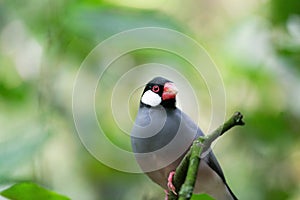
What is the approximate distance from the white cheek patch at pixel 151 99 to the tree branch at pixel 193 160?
0.79 feet

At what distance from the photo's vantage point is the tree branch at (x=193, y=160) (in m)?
0.56

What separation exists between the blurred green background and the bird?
234 millimetres

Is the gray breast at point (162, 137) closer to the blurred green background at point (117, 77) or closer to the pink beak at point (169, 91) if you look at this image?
the pink beak at point (169, 91)

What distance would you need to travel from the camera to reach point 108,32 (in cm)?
109

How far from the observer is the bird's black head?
839 mm

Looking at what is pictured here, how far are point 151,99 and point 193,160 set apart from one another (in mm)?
311

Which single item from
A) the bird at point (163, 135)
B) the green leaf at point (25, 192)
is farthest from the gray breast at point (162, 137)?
the green leaf at point (25, 192)

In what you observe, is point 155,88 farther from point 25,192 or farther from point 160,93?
point 25,192

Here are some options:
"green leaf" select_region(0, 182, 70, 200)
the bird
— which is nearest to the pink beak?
the bird

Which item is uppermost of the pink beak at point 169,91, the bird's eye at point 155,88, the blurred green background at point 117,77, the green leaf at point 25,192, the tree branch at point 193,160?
the blurred green background at point 117,77

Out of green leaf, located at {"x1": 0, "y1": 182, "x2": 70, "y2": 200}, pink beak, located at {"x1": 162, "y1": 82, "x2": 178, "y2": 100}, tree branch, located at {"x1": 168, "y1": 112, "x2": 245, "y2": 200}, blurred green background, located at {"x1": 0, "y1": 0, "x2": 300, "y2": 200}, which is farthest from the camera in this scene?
blurred green background, located at {"x1": 0, "y1": 0, "x2": 300, "y2": 200}

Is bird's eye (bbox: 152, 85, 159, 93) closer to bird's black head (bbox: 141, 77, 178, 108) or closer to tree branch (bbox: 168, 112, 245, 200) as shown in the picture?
bird's black head (bbox: 141, 77, 178, 108)

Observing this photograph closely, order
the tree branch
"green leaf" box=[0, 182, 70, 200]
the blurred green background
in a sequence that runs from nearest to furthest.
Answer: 1. the tree branch
2. "green leaf" box=[0, 182, 70, 200]
3. the blurred green background

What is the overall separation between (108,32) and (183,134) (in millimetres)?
341
